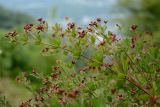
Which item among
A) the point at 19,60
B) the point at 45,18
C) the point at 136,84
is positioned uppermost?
the point at 45,18

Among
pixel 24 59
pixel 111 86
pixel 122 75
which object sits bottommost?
pixel 24 59

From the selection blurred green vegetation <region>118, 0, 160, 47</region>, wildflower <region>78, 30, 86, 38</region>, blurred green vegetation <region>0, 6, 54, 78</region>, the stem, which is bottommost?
blurred green vegetation <region>0, 6, 54, 78</region>

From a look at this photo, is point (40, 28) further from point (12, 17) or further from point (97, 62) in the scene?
point (12, 17)

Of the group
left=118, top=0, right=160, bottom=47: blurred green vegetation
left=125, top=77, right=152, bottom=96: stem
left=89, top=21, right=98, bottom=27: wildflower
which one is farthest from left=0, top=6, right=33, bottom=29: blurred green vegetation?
left=125, top=77, right=152, bottom=96: stem

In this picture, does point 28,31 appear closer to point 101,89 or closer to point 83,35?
point 83,35

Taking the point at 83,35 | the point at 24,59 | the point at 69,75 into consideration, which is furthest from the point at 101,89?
the point at 24,59

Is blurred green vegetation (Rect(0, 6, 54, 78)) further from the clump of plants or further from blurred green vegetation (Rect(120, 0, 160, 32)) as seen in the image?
blurred green vegetation (Rect(120, 0, 160, 32))

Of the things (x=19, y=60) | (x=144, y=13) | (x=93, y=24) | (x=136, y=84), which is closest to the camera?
(x=136, y=84)

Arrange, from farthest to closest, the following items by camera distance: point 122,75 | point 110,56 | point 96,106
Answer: point 110,56 < point 122,75 < point 96,106

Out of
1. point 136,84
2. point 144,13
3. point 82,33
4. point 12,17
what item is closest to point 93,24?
point 82,33
